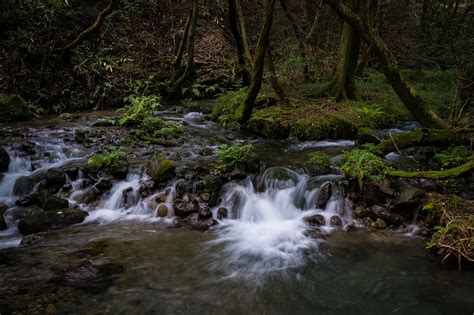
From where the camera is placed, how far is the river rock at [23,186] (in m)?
7.90

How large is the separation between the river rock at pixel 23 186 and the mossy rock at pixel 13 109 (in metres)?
4.83

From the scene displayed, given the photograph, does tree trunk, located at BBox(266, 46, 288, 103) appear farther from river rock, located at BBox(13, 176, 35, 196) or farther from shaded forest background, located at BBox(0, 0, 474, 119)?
river rock, located at BBox(13, 176, 35, 196)

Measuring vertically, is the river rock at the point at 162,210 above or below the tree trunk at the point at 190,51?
below

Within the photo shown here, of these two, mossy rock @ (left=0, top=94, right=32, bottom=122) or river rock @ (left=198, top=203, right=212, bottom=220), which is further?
mossy rock @ (left=0, top=94, right=32, bottom=122)

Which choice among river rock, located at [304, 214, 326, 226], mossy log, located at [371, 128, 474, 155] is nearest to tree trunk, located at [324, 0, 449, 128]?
mossy log, located at [371, 128, 474, 155]

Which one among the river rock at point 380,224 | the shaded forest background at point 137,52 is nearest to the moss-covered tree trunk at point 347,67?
the shaded forest background at point 137,52

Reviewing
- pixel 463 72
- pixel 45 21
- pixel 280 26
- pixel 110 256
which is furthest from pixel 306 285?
pixel 280 26

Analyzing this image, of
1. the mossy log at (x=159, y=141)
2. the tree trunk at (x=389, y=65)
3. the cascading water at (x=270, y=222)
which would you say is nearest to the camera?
the cascading water at (x=270, y=222)

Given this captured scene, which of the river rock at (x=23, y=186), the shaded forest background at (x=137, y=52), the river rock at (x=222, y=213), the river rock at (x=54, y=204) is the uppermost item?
the shaded forest background at (x=137, y=52)

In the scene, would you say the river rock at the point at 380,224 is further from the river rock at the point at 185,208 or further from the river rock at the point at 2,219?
the river rock at the point at 2,219

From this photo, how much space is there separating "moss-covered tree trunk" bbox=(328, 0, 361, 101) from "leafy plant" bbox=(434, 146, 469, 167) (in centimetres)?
499

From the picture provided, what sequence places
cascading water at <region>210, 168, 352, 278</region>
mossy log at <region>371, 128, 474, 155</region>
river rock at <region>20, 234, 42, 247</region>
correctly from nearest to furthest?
cascading water at <region>210, 168, 352, 278</region>, river rock at <region>20, 234, 42, 247</region>, mossy log at <region>371, 128, 474, 155</region>

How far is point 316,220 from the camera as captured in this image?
665cm

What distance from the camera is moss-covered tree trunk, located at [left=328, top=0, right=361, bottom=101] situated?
39.2ft
